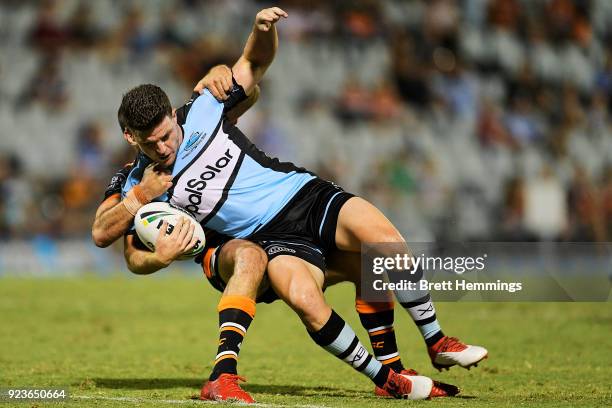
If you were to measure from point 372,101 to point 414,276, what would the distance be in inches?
596

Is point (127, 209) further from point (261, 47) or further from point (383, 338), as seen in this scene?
point (383, 338)

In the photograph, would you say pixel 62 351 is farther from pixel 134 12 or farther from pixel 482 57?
pixel 482 57

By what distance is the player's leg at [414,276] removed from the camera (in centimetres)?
683

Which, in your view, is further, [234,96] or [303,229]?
[234,96]

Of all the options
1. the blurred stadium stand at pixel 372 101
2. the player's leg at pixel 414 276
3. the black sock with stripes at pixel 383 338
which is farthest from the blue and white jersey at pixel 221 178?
the blurred stadium stand at pixel 372 101

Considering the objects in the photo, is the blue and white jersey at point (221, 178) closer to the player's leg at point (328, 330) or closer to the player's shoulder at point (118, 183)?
the player's shoulder at point (118, 183)

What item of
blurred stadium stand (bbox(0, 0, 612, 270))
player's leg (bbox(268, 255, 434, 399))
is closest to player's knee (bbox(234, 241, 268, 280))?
player's leg (bbox(268, 255, 434, 399))

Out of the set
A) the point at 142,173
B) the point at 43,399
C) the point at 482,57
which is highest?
the point at 482,57

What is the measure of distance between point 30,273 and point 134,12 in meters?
6.75

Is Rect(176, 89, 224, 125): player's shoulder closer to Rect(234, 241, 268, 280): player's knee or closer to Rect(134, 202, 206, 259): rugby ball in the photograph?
Rect(134, 202, 206, 259): rugby ball

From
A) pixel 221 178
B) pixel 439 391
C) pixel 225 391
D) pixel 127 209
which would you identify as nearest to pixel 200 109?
pixel 221 178

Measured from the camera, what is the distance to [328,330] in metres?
6.55

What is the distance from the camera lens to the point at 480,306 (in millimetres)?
14461

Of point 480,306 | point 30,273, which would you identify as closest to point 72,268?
point 30,273
